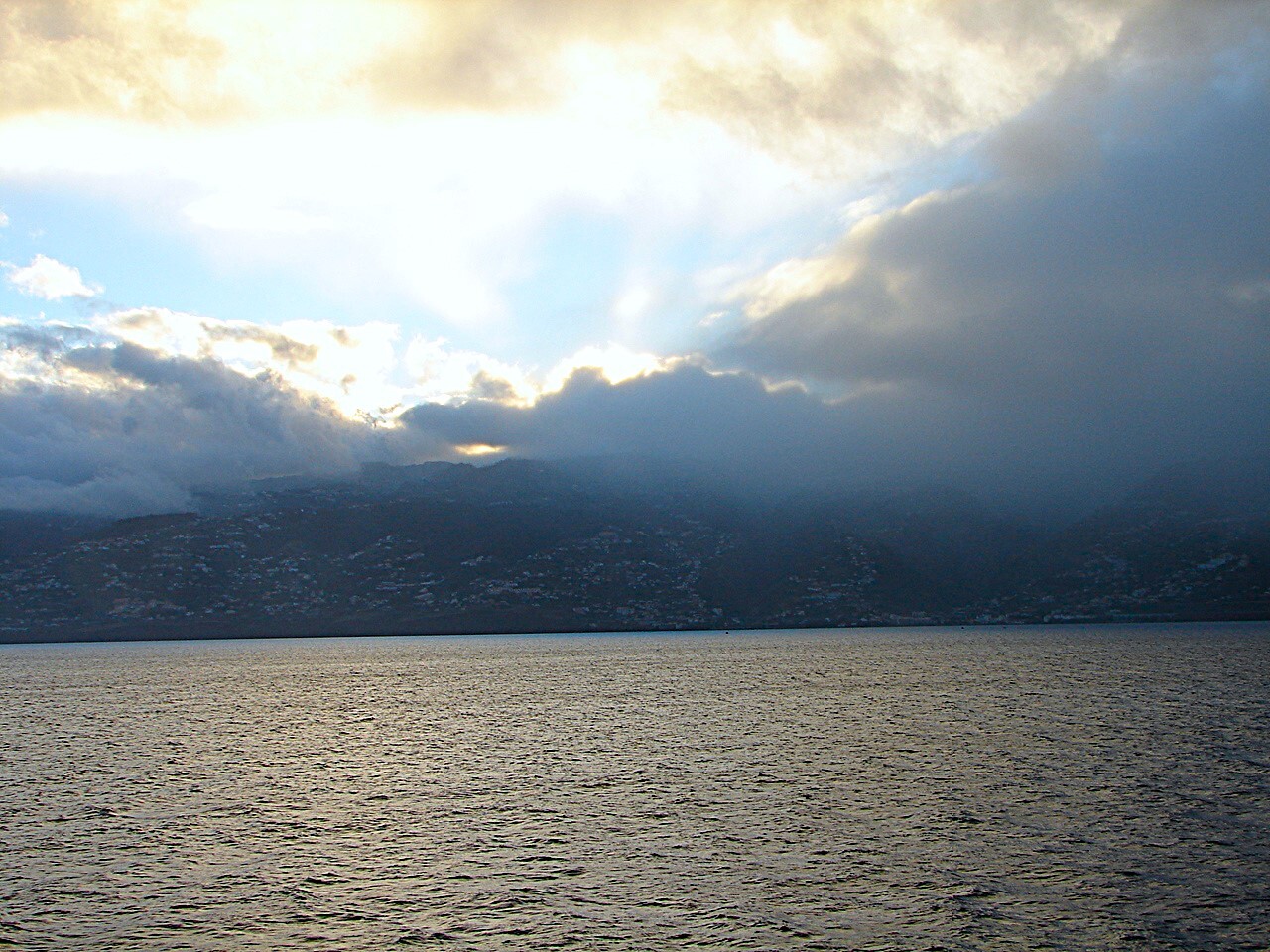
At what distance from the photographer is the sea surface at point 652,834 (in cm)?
3647

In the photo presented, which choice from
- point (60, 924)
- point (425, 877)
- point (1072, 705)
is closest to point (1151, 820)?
point (425, 877)

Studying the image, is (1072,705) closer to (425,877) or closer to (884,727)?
(884,727)

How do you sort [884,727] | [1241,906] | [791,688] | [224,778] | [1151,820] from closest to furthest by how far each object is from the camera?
1. [1241,906]
2. [1151,820]
3. [224,778]
4. [884,727]
5. [791,688]

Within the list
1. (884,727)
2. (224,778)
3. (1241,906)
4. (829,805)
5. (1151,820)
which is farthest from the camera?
(884,727)

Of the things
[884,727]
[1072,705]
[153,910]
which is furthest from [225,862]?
[1072,705]

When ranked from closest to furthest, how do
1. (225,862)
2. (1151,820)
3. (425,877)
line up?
(425,877) → (225,862) → (1151,820)

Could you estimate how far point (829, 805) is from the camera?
194 feet

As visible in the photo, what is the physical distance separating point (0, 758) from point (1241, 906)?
9095 cm

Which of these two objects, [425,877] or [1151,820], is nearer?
[425,877]

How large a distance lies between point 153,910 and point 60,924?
3.13 metres

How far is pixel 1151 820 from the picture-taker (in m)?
53.2

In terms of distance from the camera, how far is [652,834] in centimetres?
5247

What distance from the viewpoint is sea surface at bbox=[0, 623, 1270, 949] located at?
1436 inches

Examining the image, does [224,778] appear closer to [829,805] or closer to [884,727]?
[829,805]
